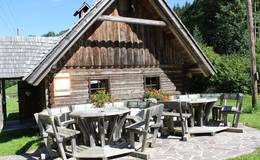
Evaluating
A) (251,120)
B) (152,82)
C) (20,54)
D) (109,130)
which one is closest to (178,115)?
(109,130)

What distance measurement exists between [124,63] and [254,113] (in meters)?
6.64


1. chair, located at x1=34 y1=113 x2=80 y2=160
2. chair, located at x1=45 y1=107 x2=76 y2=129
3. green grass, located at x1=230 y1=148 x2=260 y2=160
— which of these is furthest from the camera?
chair, located at x1=45 y1=107 x2=76 y2=129

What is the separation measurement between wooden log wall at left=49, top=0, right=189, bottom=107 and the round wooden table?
414cm

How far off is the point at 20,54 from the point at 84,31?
345 centimetres

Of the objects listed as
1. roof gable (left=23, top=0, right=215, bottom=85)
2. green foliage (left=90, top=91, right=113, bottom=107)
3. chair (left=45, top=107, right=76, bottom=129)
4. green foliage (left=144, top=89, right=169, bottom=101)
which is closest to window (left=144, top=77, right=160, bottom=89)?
green foliage (left=144, top=89, right=169, bottom=101)

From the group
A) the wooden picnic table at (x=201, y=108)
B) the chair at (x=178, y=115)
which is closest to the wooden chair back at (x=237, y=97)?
the wooden picnic table at (x=201, y=108)

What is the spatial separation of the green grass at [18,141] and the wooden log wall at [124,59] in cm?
165

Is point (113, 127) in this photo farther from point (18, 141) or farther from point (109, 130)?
point (18, 141)

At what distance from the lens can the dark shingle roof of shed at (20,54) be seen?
1305 centimetres

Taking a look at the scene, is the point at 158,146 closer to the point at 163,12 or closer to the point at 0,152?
the point at 0,152

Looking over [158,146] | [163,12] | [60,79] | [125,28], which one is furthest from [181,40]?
[158,146]

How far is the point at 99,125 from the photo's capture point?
28.2 ft

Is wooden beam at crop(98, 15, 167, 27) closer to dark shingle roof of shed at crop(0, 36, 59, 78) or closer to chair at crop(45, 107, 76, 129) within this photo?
dark shingle roof of shed at crop(0, 36, 59, 78)

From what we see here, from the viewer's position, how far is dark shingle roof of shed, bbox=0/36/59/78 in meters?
13.0
